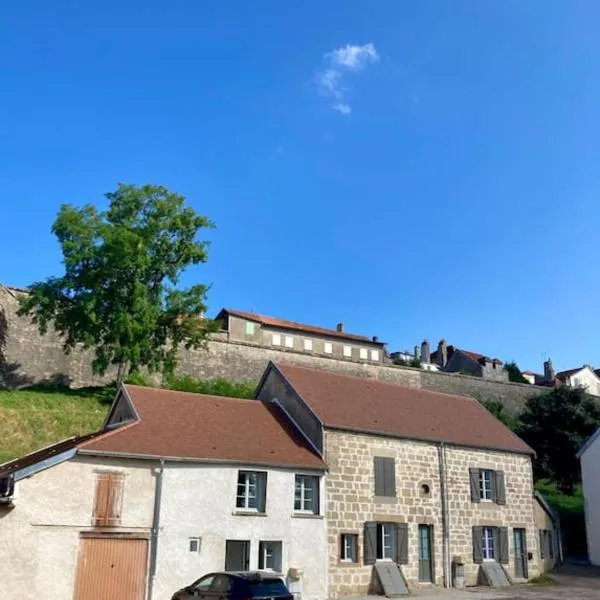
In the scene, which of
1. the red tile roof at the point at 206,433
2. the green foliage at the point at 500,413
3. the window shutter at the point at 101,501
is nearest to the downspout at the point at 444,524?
the red tile roof at the point at 206,433

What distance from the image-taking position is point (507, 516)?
26.4 meters

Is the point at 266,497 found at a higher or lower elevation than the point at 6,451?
lower

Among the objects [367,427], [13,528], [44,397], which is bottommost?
[13,528]

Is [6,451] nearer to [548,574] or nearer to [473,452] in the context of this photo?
[473,452]

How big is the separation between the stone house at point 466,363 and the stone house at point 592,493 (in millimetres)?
29674

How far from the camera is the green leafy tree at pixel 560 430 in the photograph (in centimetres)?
4178

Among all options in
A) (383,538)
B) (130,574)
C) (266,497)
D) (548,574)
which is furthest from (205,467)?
(548,574)

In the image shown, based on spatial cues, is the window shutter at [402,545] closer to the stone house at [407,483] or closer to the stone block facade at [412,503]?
the stone house at [407,483]

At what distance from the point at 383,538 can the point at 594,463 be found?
15.2m

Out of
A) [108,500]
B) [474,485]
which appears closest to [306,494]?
[108,500]

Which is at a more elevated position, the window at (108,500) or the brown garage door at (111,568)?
the window at (108,500)

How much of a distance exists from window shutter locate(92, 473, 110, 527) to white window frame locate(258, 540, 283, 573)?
509cm

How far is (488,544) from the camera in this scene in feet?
84.2

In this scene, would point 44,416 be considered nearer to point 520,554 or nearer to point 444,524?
→ point 444,524
